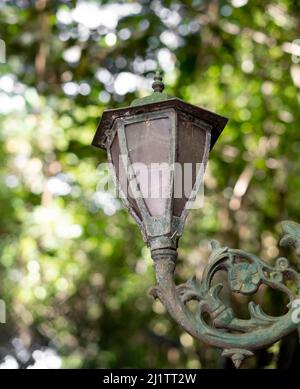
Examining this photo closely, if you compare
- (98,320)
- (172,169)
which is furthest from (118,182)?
(98,320)

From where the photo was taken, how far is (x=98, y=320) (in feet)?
61.1

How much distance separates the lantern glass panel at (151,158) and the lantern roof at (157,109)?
2.3 inches

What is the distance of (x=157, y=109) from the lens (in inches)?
152

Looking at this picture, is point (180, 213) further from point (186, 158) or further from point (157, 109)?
point (157, 109)

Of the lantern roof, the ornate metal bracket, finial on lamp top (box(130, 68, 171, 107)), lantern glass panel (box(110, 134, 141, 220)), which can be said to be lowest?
the ornate metal bracket

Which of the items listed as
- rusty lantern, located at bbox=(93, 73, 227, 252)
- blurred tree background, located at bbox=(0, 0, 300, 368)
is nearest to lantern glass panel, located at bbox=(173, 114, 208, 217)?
rusty lantern, located at bbox=(93, 73, 227, 252)

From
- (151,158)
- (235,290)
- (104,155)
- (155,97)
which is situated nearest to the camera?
(235,290)

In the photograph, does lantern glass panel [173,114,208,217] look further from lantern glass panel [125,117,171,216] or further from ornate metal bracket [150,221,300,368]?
ornate metal bracket [150,221,300,368]

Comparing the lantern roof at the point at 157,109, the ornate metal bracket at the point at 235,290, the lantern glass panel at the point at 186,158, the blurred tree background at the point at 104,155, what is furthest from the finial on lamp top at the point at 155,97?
the blurred tree background at the point at 104,155

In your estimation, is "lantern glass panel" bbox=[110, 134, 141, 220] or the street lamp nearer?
the street lamp

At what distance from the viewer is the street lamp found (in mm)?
3564

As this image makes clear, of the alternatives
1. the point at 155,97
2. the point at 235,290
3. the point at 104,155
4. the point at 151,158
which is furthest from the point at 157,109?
the point at 104,155

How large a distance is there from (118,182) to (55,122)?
7.55m

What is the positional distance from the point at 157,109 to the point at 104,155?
21.7 ft
